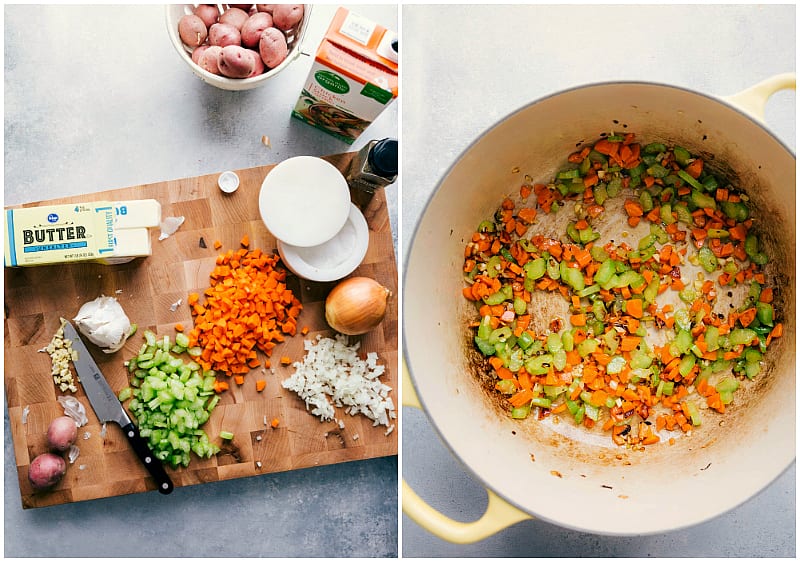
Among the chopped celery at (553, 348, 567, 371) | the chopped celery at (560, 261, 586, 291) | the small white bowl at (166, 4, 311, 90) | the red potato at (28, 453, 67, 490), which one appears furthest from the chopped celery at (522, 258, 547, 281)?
the red potato at (28, 453, 67, 490)

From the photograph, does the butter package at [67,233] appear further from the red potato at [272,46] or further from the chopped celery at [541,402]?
the chopped celery at [541,402]

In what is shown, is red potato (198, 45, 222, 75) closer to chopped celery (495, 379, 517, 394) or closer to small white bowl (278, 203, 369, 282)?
small white bowl (278, 203, 369, 282)

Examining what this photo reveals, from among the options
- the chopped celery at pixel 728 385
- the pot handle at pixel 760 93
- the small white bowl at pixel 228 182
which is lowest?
the chopped celery at pixel 728 385

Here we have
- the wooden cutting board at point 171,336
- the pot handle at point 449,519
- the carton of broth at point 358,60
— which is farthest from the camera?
the wooden cutting board at point 171,336

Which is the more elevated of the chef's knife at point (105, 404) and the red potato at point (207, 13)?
the red potato at point (207, 13)

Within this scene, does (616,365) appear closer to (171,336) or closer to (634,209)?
(634,209)

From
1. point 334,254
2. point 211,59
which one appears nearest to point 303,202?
point 334,254

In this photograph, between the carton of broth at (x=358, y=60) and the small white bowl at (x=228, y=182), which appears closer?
the carton of broth at (x=358, y=60)

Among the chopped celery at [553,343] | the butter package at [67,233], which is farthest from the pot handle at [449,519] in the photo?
the butter package at [67,233]
